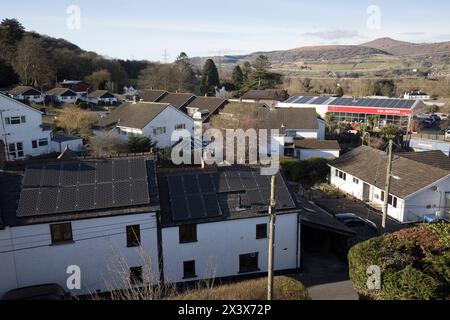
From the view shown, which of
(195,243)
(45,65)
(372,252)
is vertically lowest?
(195,243)

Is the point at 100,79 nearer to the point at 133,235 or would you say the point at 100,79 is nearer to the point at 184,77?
the point at 184,77

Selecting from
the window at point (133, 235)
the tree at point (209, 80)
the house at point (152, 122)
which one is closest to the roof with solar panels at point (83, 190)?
the window at point (133, 235)

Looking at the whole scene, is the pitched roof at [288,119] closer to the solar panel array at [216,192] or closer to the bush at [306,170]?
the bush at [306,170]

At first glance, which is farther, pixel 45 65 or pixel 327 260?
pixel 45 65

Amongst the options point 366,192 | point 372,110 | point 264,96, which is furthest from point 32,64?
point 366,192

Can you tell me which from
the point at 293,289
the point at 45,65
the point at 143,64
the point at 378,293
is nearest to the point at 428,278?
the point at 378,293

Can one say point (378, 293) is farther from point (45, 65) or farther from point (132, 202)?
point (45, 65)

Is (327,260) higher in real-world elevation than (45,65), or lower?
lower
